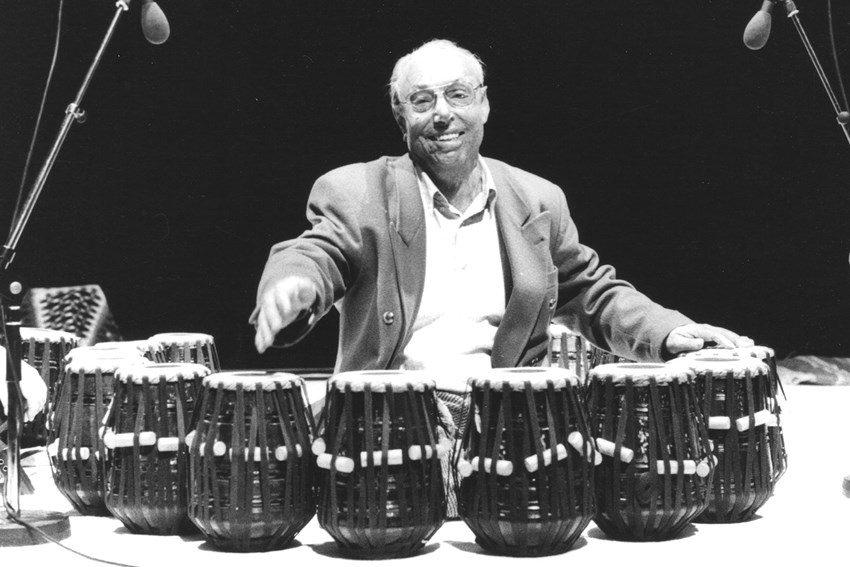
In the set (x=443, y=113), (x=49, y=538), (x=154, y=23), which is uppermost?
(x=154, y=23)

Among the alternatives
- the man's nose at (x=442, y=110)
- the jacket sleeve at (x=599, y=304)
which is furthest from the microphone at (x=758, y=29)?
the man's nose at (x=442, y=110)

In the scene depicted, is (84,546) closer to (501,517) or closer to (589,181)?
(501,517)

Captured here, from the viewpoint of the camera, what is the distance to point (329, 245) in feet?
10.2

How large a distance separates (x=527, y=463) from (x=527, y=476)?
0.04m

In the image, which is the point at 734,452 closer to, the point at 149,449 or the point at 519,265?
the point at 519,265

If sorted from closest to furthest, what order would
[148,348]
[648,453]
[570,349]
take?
[648,453] < [148,348] < [570,349]

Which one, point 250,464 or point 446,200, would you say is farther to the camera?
point 446,200

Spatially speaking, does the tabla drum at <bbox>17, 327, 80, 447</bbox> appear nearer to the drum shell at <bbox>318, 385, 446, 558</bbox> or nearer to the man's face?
the man's face

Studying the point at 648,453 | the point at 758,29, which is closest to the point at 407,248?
the point at 648,453

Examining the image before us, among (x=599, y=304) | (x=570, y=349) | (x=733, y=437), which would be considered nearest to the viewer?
(x=733, y=437)

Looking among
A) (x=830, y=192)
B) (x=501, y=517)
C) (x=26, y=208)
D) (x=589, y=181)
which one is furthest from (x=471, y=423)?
(x=830, y=192)

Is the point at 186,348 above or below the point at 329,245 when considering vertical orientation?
below

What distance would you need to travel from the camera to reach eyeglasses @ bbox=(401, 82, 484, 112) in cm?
328

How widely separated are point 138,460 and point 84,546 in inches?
9.4
